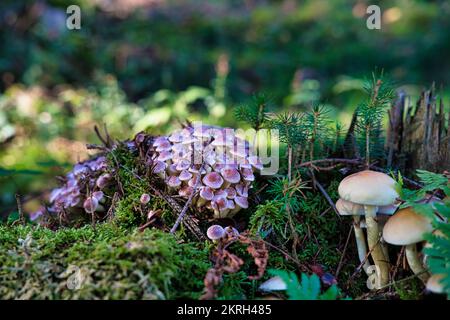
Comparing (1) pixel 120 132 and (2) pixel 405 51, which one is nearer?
(1) pixel 120 132

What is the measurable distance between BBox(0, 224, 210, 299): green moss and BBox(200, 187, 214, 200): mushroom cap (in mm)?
322

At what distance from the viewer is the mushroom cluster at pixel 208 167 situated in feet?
7.13

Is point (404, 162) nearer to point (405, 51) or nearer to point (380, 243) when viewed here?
point (380, 243)

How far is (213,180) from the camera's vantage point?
7.09ft

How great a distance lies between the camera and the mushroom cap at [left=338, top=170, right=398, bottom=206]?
1.77 metres

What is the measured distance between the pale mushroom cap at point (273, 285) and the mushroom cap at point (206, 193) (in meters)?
0.52

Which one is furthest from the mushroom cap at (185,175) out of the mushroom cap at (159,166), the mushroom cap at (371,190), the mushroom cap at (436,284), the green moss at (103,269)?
the mushroom cap at (436,284)

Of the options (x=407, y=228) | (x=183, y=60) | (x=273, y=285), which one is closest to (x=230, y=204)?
A: (x=273, y=285)

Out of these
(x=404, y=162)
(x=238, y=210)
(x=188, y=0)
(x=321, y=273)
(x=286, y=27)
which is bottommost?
(x=321, y=273)

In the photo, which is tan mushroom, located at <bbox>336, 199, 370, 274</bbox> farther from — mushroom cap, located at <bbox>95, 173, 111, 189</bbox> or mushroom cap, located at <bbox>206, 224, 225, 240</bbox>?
mushroom cap, located at <bbox>95, 173, 111, 189</bbox>

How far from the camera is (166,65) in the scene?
8750 mm

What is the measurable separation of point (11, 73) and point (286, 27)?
19.9 feet

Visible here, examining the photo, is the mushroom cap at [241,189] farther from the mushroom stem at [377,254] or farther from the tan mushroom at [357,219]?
the mushroom stem at [377,254]
